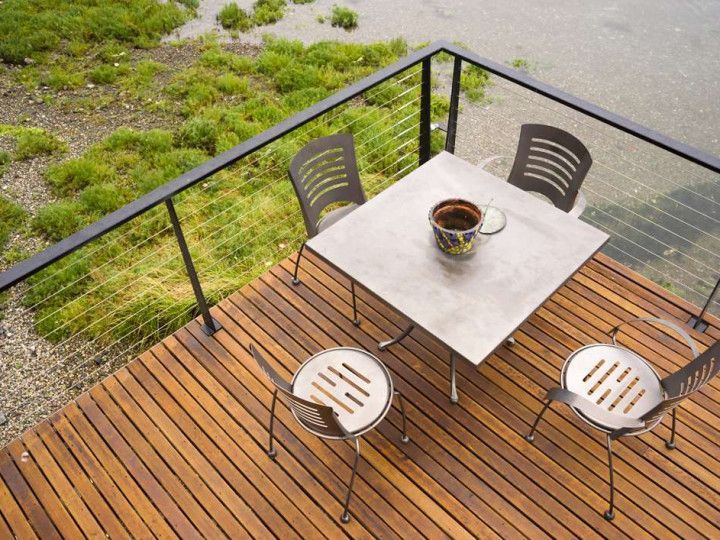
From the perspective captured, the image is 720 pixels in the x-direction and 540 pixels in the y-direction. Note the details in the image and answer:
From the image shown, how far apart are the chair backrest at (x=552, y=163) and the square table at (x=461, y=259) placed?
1.46 ft

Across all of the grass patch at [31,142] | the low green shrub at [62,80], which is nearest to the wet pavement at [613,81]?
the low green shrub at [62,80]

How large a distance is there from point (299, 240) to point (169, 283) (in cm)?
119

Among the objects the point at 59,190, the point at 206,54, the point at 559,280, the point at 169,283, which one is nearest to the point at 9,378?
the point at 169,283

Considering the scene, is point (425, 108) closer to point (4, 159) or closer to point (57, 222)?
point (57, 222)

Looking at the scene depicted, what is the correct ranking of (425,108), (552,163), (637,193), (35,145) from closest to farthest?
(552,163), (425,108), (35,145), (637,193)

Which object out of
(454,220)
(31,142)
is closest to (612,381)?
(454,220)

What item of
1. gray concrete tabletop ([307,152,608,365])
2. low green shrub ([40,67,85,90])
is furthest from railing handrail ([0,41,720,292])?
low green shrub ([40,67,85,90])

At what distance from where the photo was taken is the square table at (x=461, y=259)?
270 cm

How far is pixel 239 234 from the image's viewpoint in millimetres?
5367

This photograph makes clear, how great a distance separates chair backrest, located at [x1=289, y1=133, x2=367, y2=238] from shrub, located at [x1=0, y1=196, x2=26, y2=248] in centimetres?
333

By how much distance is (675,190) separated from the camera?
645 centimetres

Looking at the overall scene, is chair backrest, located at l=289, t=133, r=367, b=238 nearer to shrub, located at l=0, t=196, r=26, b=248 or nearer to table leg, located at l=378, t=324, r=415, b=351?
table leg, located at l=378, t=324, r=415, b=351

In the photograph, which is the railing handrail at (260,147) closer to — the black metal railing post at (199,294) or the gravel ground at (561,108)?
the black metal railing post at (199,294)

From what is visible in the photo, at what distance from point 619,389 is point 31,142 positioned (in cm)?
592
